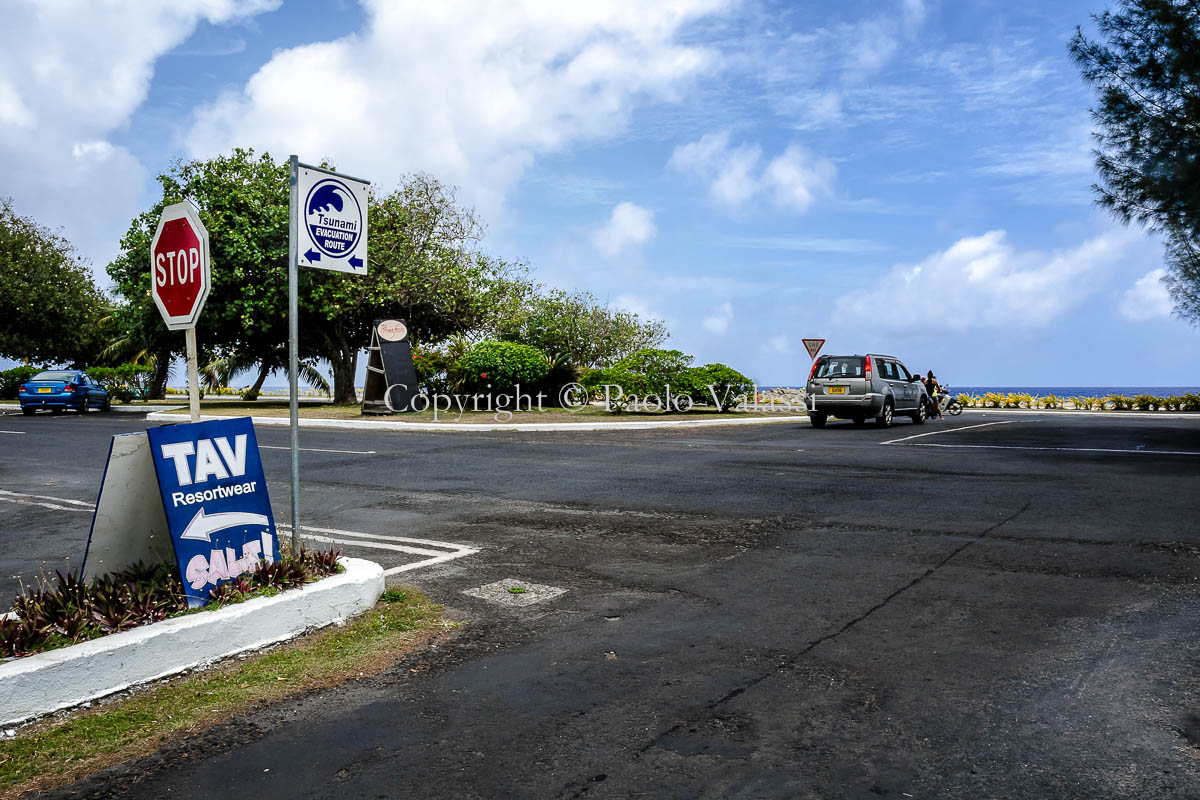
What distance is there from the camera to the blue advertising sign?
16.1 feet

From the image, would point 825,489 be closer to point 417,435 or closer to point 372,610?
point 372,610

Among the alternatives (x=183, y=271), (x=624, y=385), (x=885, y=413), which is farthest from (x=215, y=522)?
(x=624, y=385)

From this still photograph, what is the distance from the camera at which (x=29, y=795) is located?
337cm

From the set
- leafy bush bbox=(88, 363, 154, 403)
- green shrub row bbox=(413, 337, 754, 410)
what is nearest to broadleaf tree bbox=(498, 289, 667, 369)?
green shrub row bbox=(413, 337, 754, 410)

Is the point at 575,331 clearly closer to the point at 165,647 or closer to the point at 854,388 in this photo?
the point at 854,388

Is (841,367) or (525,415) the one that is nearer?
(841,367)

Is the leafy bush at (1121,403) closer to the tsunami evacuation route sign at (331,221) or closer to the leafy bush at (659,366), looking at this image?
the leafy bush at (659,366)

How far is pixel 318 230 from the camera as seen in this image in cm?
592

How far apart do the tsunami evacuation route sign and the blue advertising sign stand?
1.29 meters

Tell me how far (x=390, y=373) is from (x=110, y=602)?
2188 centimetres

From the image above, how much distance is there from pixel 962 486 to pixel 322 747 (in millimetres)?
9408

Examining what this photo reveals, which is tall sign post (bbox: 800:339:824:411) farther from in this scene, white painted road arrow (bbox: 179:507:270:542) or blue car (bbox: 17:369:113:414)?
blue car (bbox: 17:369:113:414)

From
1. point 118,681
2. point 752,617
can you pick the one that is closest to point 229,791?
point 118,681

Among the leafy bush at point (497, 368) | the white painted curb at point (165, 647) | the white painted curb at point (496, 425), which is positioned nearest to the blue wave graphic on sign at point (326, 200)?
the white painted curb at point (165, 647)
